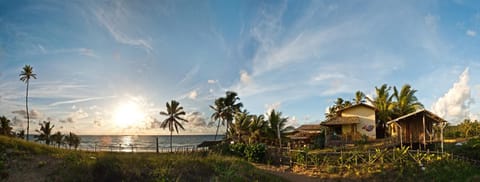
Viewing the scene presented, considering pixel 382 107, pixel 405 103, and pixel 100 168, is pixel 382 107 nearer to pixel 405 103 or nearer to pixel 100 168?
pixel 405 103

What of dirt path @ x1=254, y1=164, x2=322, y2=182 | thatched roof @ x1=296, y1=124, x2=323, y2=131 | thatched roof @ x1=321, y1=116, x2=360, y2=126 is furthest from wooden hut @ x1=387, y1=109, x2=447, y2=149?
thatched roof @ x1=296, y1=124, x2=323, y2=131

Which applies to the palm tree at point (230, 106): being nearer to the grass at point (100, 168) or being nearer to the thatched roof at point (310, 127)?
the thatched roof at point (310, 127)

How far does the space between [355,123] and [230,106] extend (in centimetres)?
1804

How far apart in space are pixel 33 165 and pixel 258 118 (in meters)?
21.7

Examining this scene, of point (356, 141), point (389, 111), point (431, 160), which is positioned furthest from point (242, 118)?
point (431, 160)

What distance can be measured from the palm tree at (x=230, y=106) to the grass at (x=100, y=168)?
27.1 meters

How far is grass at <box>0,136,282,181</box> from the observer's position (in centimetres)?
1177

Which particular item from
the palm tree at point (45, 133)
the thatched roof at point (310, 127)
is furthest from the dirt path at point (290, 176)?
the palm tree at point (45, 133)

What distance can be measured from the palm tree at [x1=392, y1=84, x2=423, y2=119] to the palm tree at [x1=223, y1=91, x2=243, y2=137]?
64.2 feet

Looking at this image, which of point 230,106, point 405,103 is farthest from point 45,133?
point 405,103

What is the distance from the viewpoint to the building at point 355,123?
29.3 metres

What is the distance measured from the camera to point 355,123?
2948cm

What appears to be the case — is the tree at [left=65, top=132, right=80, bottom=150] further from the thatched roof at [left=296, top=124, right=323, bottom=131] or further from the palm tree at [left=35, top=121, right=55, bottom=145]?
the thatched roof at [left=296, top=124, right=323, bottom=131]

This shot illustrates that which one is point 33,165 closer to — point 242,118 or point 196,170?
point 196,170
